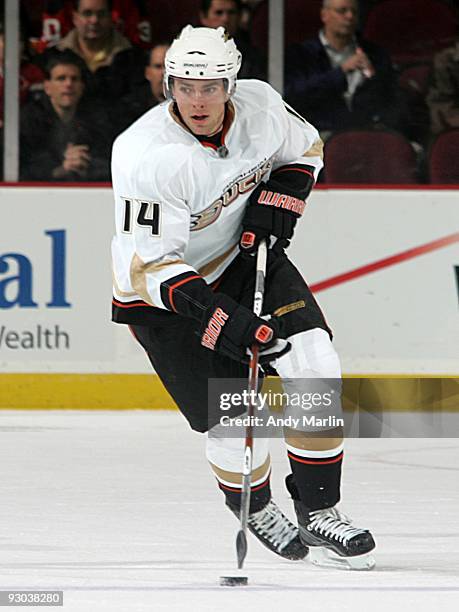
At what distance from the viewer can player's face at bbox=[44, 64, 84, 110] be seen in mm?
7012

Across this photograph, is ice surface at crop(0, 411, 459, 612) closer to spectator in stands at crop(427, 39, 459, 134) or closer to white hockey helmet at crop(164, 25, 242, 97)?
white hockey helmet at crop(164, 25, 242, 97)

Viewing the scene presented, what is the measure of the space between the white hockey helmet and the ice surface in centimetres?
107

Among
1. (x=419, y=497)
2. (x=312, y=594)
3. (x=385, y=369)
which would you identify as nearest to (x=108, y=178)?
(x=385, y=369)

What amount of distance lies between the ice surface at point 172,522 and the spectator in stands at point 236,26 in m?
1.57

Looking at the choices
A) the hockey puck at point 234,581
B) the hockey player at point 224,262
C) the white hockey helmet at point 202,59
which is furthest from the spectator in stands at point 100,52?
the hockey puck at point 234,581

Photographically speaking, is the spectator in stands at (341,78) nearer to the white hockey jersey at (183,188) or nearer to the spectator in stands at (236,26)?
the spectator in stands at (236,26)

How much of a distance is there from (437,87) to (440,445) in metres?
1.88

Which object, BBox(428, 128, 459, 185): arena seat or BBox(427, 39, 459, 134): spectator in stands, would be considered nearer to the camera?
BBox(428, 128, 459, 185): arena seat

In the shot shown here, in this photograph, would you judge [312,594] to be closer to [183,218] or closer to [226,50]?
[183,218]

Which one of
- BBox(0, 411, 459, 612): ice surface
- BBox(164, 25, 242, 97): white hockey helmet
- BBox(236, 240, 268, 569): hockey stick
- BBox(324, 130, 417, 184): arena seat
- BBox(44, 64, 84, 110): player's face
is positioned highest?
BBox(44, 64, 84, 110): player's face

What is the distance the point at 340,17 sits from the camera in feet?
23.1

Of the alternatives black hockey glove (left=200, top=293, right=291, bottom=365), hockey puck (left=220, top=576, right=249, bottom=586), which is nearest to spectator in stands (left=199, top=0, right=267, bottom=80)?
black hockey glove (left=200, top=293, right=291, bottom=365)

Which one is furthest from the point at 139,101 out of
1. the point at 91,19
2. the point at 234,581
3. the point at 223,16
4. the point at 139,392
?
the point at 234,581

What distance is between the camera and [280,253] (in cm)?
391
